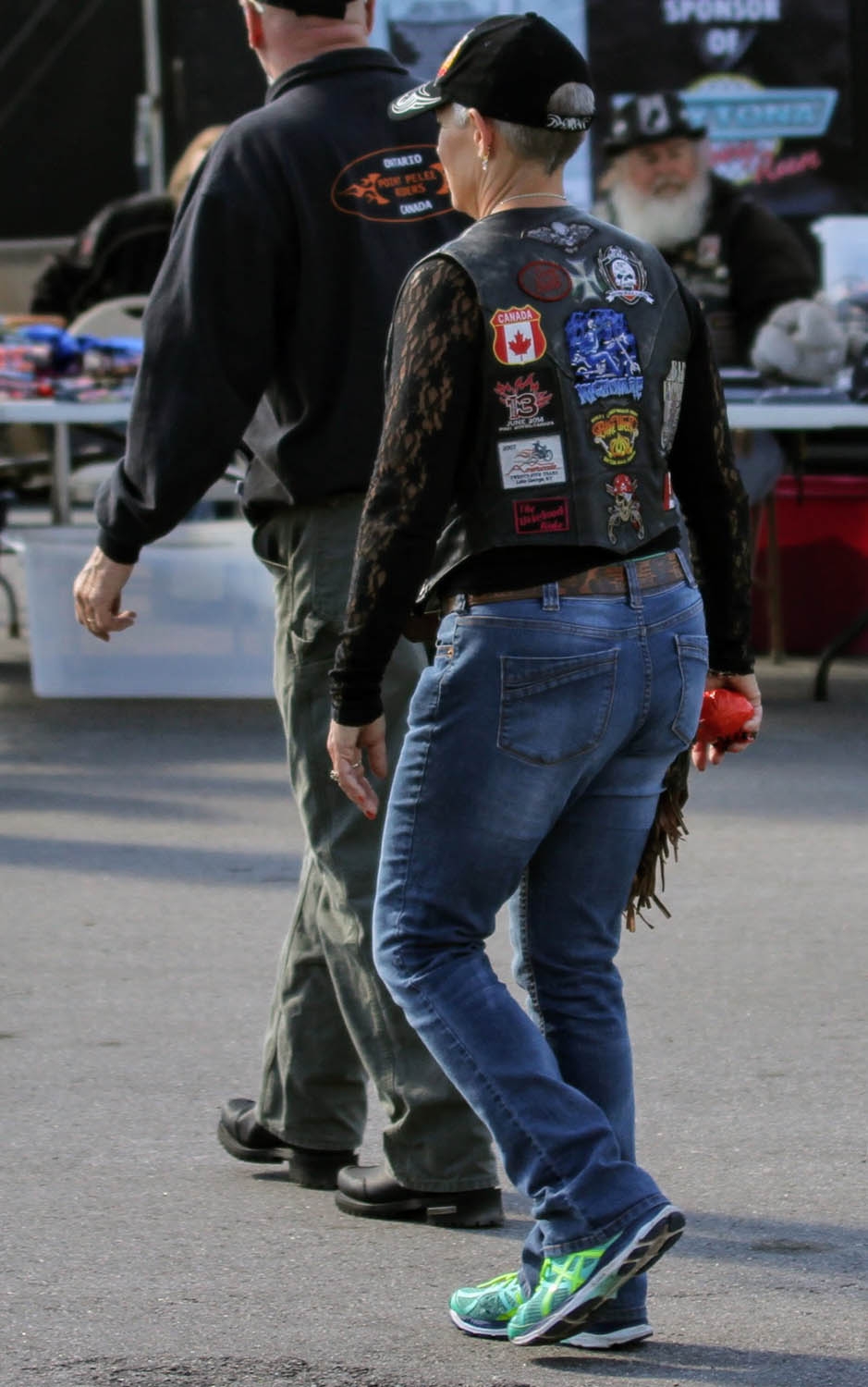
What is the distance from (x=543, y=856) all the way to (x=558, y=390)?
0.59 metres

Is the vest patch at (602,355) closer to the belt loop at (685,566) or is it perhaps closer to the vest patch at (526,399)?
the vest patch at (526,399)

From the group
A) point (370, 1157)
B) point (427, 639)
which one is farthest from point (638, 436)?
point (370, 1157)

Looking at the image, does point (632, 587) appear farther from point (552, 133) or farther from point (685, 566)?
point (552, 133)

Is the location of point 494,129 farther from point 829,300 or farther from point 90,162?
point 90,162

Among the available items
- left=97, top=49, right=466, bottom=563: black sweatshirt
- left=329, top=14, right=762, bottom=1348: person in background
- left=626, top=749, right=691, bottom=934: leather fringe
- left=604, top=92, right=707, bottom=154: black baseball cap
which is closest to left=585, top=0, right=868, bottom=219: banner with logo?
left=604, top=92, right=707, bottom=154: black baseball cap

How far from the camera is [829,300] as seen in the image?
29.6 ft

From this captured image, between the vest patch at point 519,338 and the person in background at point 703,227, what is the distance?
19.4ft

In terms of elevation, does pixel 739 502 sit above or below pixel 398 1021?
above

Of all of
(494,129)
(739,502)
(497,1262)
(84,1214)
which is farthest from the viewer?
(84,1214)

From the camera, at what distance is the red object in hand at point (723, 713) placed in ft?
10.3

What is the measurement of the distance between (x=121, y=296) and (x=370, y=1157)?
864 centimetres

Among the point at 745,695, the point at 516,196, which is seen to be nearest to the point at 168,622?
the point at 745,695

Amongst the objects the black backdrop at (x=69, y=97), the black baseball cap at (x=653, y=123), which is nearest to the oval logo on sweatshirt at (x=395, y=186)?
the black baseball cap at (x=653, y=123)

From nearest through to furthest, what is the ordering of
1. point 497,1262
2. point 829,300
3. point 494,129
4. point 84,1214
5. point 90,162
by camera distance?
point 494,129 → point 497,1262 → point 84,1214 → point 829,300 → point 90,162
